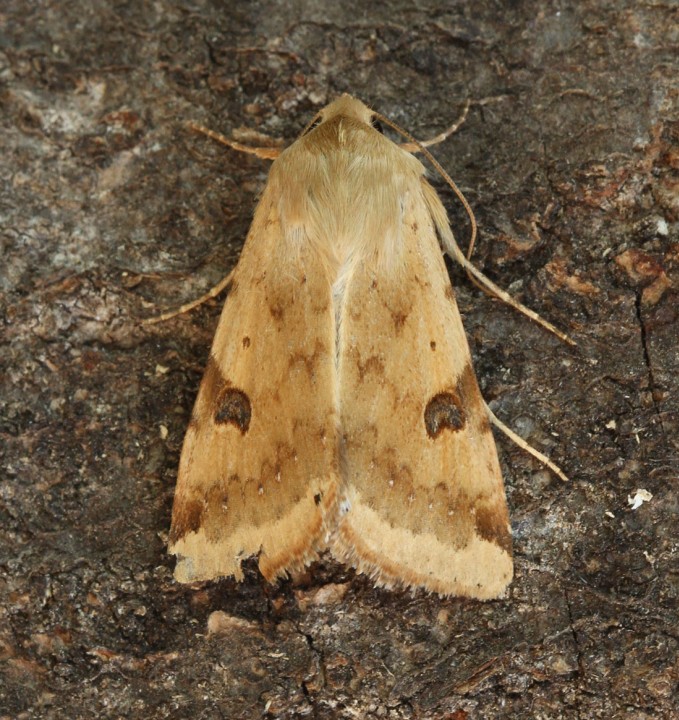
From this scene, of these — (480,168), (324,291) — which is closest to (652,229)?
(480,168)

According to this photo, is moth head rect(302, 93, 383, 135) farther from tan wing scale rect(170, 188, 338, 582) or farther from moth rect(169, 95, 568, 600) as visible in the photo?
tan wing scale rect(170, 188, 338, 582)

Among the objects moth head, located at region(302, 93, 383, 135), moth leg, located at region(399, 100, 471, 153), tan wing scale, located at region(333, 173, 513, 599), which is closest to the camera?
tan wing scale, located at region(333, 173, 513, 599)

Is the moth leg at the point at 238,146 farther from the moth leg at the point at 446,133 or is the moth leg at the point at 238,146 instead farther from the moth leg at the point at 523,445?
the moth leg at the point at 523,445

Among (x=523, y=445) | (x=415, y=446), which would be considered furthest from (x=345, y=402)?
(x=523, y=445)

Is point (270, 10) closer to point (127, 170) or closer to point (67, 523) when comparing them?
point (127, 170)

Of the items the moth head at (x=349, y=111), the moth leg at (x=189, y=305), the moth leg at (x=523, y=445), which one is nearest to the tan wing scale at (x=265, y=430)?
the moth leg at (x=189, y=305)

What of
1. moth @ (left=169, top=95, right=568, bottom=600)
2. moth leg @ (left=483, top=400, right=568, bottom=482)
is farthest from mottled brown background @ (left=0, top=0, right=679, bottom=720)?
moth @ (left=169, top=95, right=568, bottom=600)

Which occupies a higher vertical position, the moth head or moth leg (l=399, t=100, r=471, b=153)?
the moth head
